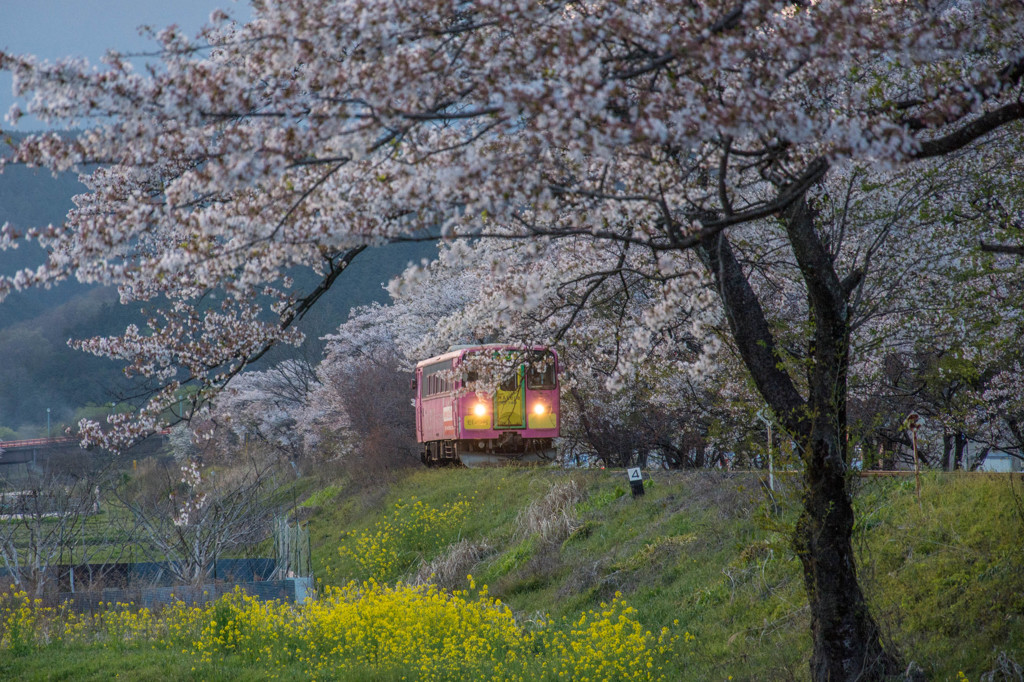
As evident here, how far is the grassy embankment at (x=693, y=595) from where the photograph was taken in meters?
7.05

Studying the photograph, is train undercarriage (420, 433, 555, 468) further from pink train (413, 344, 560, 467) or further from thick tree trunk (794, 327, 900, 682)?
thick tree trunk (794, 327, 900, 682)

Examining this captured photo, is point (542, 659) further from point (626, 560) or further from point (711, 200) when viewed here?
point (711, 200)

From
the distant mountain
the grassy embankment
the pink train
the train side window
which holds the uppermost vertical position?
the distant mountain

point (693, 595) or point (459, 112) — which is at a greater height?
point (459, 112)

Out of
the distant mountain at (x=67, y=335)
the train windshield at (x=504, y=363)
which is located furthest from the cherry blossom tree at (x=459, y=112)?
the distant mountain at (x=67, y=335)

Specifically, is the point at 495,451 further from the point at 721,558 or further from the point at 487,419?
the point at 721,558

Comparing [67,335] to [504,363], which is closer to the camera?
[504,363]

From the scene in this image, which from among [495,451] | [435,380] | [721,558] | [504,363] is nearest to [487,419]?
[495,451]

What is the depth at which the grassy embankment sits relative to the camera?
23.1 ft

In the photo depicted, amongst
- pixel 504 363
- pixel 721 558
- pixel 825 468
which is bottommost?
pixel 721 558

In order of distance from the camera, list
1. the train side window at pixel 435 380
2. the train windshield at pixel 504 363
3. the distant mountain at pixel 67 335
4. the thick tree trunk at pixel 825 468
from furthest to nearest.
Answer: the distant mountain at pixel 67 335
the train side window at pixel 435 380
the train windshield at pixel 504 363
the thick tree trunk at pixel 825 468

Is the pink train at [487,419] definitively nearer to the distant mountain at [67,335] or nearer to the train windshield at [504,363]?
the train windshield at [504,363]

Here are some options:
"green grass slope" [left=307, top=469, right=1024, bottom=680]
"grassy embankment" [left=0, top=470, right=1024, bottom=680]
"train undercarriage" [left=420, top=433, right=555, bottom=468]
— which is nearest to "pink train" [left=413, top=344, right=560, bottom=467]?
"train undercarriage" [left=420, top=433, right=555, bottom=468]

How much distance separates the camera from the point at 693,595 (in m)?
10.3
